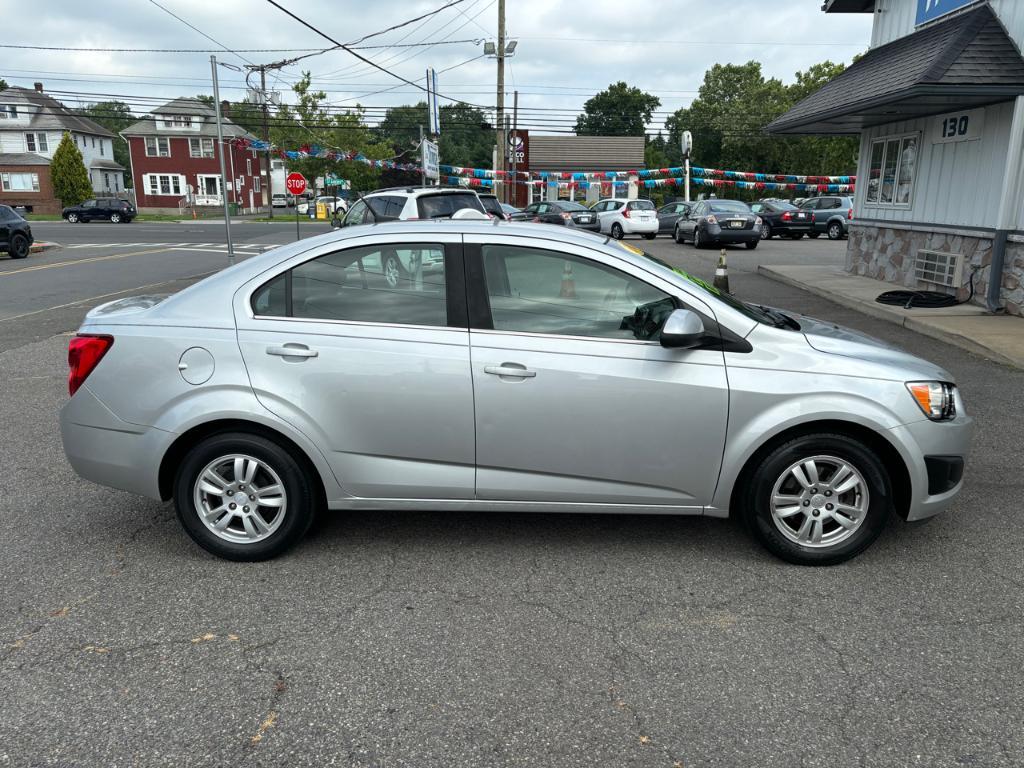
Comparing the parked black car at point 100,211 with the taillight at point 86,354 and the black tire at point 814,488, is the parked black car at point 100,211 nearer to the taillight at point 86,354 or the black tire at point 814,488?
the taillight at point 86,354

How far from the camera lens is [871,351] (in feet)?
13.3

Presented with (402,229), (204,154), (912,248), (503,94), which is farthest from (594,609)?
(204,154)

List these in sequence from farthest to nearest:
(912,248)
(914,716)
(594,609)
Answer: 1. (912,248)
2. (594,609)
3. (914,716)

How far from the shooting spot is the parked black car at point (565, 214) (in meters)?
29.6

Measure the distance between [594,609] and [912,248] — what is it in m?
12.7

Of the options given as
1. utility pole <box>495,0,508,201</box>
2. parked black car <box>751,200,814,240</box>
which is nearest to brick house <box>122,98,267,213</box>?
utility pole <box>495,0,508,201</box>

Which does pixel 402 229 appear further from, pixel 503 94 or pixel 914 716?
pixel 503 94

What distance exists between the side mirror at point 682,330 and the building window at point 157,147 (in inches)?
2723

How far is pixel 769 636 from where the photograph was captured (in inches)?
132

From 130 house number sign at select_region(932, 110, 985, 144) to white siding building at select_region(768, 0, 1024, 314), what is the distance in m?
0.02

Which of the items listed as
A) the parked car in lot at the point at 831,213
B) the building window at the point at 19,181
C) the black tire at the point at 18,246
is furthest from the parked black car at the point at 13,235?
the building window at the point at 19,181

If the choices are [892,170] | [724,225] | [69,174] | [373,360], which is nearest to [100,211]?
[69,174]

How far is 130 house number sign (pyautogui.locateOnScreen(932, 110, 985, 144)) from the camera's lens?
1195 cm

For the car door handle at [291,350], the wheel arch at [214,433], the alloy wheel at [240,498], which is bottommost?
the alloy wheel at [240,498]
